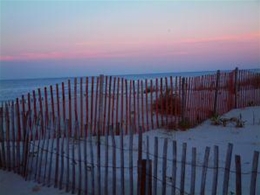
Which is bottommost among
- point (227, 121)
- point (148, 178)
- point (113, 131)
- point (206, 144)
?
point (206, 144)

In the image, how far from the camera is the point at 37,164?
654 cm

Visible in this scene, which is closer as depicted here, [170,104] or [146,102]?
[146,102]

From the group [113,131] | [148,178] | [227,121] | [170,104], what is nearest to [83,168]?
[113,131]

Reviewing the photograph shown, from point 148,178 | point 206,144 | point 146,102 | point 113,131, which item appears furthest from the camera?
point 146,102

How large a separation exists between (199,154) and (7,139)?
4083 mm

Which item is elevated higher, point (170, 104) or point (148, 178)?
point (170, 104)

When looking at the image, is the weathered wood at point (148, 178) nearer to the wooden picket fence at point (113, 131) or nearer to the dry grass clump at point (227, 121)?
the wooden picket fence at point (113, 131)

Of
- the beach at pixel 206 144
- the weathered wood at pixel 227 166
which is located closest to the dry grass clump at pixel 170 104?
the beach at pixel 206 144

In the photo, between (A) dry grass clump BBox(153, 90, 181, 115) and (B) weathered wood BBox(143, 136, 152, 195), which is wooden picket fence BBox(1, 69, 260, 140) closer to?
(A) dry grass clump BBox(153, 90, 181, 115)

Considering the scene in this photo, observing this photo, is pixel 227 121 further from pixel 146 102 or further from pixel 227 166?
pixel 227 166

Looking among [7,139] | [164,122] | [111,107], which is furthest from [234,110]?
[7,139]

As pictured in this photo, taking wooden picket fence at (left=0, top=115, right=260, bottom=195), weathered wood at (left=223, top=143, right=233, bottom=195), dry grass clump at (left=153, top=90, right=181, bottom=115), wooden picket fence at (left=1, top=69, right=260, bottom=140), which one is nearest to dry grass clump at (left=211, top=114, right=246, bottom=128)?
wooden picket fence at (left=1, top=69, right=260, bottom=140)

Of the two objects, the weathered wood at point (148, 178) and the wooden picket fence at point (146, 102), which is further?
the wooden picket fence at point (146, 102)

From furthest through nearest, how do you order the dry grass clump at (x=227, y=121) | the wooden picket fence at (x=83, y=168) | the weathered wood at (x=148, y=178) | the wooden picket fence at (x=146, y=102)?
the dry grass clump at (x=227, y=121), the wooden picket fence at (x=146, y=102), the wooden picket fence at (x=83, y=168), the weathered wood at (x=148, y=178)
